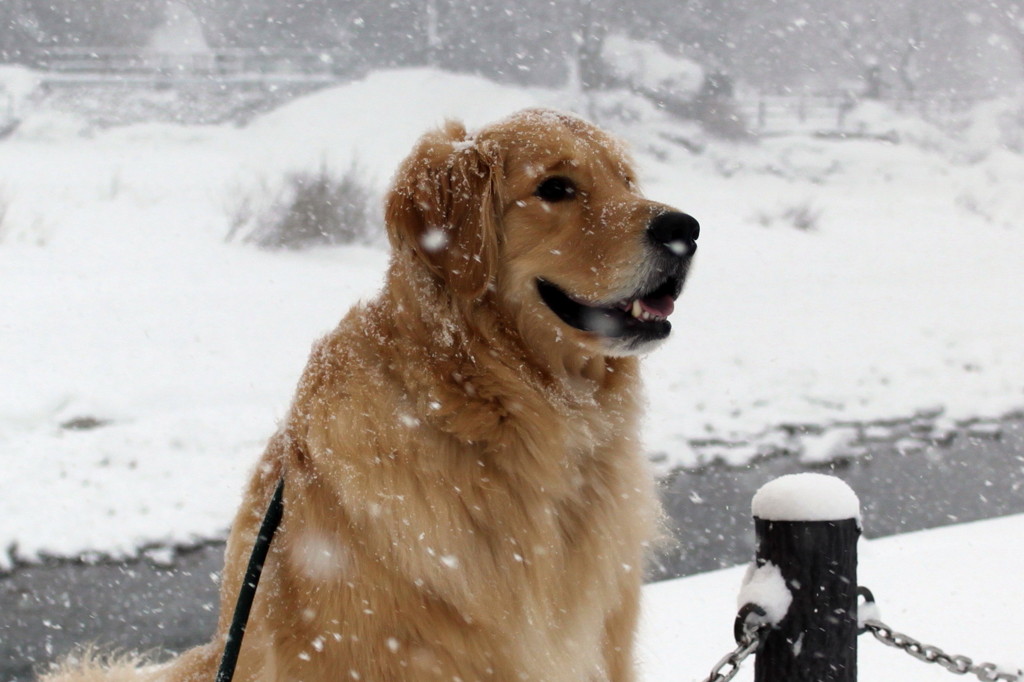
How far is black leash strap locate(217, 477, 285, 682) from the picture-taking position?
6.10 ft

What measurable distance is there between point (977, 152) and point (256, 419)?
51.7ft

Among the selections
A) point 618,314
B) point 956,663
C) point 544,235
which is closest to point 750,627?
point 956,663

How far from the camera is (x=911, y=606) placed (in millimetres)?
3803

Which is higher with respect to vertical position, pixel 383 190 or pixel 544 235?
pixel 544 235

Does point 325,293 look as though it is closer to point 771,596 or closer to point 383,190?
point 383,190

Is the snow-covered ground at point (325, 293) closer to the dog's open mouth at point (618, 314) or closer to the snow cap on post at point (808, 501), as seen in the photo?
the dog's open mouth at point (618, 314)

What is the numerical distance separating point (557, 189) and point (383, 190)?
13.3 feet

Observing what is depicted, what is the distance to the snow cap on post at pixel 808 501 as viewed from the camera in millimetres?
1814

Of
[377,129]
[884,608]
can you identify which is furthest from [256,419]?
[377,129]

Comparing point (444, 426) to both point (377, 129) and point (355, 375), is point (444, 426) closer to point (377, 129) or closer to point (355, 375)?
point (355, 375)

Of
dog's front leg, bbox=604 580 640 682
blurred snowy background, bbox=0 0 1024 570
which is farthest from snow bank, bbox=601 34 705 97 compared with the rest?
dog's front leg, bbox=604 580 640 682

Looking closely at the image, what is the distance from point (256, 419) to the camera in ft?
21.9

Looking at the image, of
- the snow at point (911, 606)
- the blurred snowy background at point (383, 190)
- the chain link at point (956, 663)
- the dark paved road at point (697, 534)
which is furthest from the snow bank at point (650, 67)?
the chain link at point (956, 663)

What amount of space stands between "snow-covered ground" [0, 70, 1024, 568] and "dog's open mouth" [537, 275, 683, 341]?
25.7 inches
